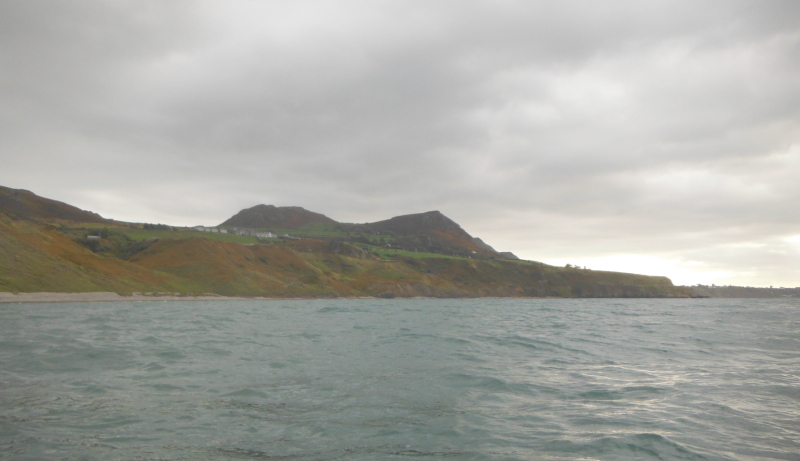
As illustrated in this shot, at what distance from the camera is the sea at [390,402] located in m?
8.16

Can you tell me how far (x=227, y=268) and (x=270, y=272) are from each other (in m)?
16.0

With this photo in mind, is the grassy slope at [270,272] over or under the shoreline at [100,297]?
over

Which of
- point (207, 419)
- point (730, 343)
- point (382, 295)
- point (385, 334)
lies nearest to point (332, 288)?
point (382, 295)

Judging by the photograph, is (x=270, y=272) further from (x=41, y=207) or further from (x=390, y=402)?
(x=390, y=402)

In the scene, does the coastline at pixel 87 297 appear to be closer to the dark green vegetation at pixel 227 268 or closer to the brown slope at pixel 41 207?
the dark green vegetation at pixel 227 268

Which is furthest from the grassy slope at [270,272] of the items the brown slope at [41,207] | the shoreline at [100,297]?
the brown slope at [41,207]

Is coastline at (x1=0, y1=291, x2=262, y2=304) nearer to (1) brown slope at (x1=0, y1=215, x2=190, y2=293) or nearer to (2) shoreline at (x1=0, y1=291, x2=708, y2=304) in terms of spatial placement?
(2) shoreline at (x1=0, y1=291, x2=708, y2=304)

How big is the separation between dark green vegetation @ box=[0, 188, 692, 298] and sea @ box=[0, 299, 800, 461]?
190 ft

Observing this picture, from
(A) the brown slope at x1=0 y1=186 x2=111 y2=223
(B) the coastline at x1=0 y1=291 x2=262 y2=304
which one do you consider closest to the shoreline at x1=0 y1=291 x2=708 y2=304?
(B) the coastline at x1=0 y1=291 x2=262 y2=304

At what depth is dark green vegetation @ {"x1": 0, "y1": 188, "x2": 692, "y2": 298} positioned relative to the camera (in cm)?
7274

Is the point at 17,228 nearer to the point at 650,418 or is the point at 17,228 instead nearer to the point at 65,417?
the point at 65,417

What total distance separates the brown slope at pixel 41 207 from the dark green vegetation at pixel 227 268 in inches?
20.0

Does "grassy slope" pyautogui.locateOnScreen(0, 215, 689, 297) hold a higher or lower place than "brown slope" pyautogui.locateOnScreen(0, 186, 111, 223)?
lower

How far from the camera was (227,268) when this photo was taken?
4193 inches
